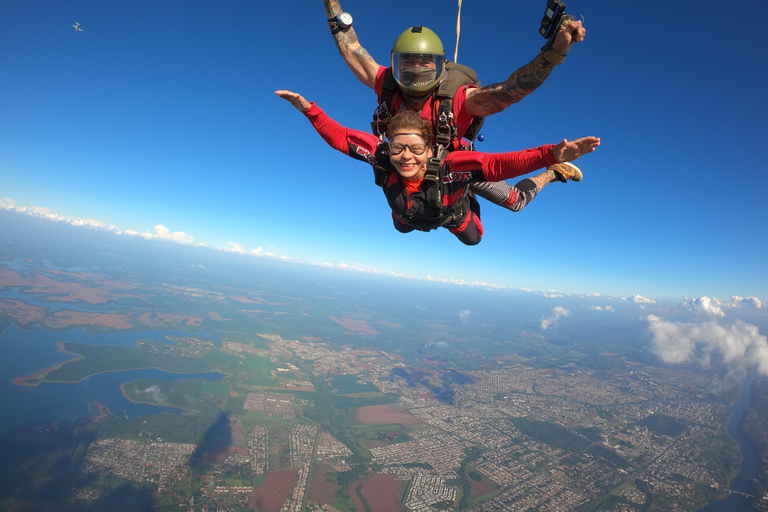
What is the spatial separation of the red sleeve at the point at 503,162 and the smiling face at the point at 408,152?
261 millimetres

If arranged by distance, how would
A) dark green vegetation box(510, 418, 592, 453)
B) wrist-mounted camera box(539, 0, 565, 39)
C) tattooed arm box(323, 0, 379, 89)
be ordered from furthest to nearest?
dark green vegetation box(510, 418, 592, 453), tattooed arm box(323, 0, 379, 89), wrist-mounted camera box(539, 0, 565, 39)

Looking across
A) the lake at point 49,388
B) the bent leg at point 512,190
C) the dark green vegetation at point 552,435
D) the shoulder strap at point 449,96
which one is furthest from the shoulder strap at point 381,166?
the dark green vegetation at point 552,435

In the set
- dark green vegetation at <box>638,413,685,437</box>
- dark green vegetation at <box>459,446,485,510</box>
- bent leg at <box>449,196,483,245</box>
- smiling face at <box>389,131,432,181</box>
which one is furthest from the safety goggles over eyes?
dark green vegetation at <box>638,413,685,437</box>

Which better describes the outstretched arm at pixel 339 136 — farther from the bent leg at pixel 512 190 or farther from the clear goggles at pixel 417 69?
the bent leg at pixel 512 190

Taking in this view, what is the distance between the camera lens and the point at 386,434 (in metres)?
36.3

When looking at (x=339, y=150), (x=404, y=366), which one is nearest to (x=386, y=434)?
(x=404, y=366)

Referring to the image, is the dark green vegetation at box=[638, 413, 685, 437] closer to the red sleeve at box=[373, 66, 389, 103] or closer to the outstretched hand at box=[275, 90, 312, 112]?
the red sleeve at box=[373, 66, 389, 103]

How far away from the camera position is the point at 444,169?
2.90 m

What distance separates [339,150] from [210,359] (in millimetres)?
57682

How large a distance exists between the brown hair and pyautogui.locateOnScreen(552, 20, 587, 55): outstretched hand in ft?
3.81

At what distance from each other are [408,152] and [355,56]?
1454 millimetres

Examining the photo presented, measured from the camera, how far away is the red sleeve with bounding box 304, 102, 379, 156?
122 inches

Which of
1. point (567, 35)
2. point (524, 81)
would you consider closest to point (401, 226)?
point (524, 81)

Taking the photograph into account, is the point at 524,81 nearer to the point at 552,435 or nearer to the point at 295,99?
the point at 295,99
